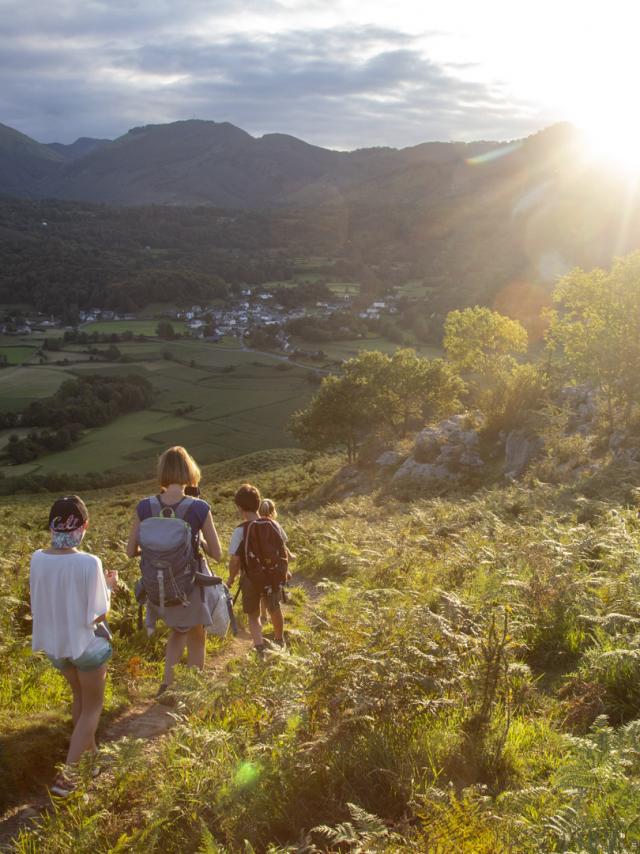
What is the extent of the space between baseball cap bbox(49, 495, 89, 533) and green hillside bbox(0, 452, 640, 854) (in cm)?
162

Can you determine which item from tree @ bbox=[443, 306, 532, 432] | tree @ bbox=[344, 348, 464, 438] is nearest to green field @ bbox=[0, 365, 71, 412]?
tree @ bbox=[344, 348, 464, 438]

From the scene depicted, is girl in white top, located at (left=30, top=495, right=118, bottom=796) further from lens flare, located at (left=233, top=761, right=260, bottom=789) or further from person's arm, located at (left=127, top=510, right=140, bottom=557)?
lens flare, located at (left=233, top=761, right=260, bottom=789)

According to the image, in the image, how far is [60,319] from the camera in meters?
167

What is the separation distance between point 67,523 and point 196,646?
8.13 ft

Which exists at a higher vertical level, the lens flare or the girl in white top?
the girl in white top

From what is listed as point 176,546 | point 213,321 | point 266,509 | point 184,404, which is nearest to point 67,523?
point 176,546

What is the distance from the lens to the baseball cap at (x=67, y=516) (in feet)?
15.4

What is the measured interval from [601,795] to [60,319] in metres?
181

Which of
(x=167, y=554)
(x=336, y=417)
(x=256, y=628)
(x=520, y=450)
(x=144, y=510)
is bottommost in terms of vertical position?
(x=336, y=417)

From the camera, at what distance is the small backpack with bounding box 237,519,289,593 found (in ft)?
24.8

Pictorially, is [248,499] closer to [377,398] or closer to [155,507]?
[155,507]

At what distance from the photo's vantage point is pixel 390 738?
444 cm

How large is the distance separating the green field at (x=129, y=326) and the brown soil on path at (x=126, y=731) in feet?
475

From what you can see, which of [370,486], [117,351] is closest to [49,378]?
[117,351]
